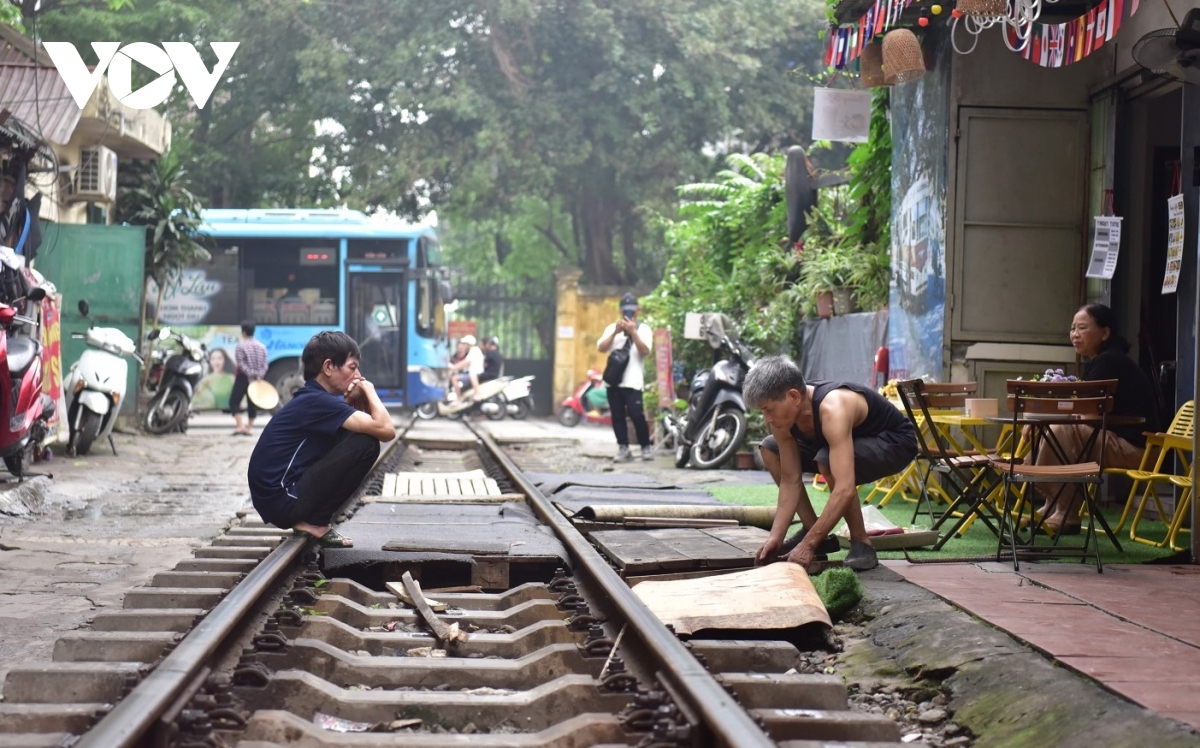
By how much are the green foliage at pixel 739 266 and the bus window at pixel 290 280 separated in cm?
618

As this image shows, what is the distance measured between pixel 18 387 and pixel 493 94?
20706 millimetres

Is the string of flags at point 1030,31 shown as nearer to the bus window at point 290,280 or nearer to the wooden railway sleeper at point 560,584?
the wooden railway sleeper at point 560,584

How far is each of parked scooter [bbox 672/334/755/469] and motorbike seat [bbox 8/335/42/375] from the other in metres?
6.22

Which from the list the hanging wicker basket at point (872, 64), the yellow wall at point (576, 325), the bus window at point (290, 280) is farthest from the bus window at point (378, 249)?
the hanging wicker basket at point (872, 64)

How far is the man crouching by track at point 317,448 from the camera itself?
6.36 metres

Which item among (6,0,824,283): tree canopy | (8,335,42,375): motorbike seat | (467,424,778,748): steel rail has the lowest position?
(467,424,778,748): steel rail

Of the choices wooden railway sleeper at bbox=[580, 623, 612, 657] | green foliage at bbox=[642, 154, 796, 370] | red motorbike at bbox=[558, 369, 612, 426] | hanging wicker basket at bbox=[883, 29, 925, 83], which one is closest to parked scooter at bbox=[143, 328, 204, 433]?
green foliage at bbox=[642, 154, 796, 370]

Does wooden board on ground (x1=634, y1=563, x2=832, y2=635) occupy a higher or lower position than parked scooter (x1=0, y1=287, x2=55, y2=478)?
lower

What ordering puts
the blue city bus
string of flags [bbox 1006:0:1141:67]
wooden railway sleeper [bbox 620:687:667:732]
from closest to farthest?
1. wooden railway sleeper [bbox 620:687:667:732]
2. string of flags [bbox 1006:0:1141:67]
3. the blue city bus

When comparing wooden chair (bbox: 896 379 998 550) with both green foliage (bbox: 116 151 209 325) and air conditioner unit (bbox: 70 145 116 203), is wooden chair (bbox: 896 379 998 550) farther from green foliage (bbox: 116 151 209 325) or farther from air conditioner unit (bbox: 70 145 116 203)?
green foliage (bbox: 116 151 209 325)

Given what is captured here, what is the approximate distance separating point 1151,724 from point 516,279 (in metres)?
35.4

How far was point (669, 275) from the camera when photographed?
21.1 m

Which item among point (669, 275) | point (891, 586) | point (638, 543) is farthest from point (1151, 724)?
point (669, 275)

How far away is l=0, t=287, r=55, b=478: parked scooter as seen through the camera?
9305 mm
